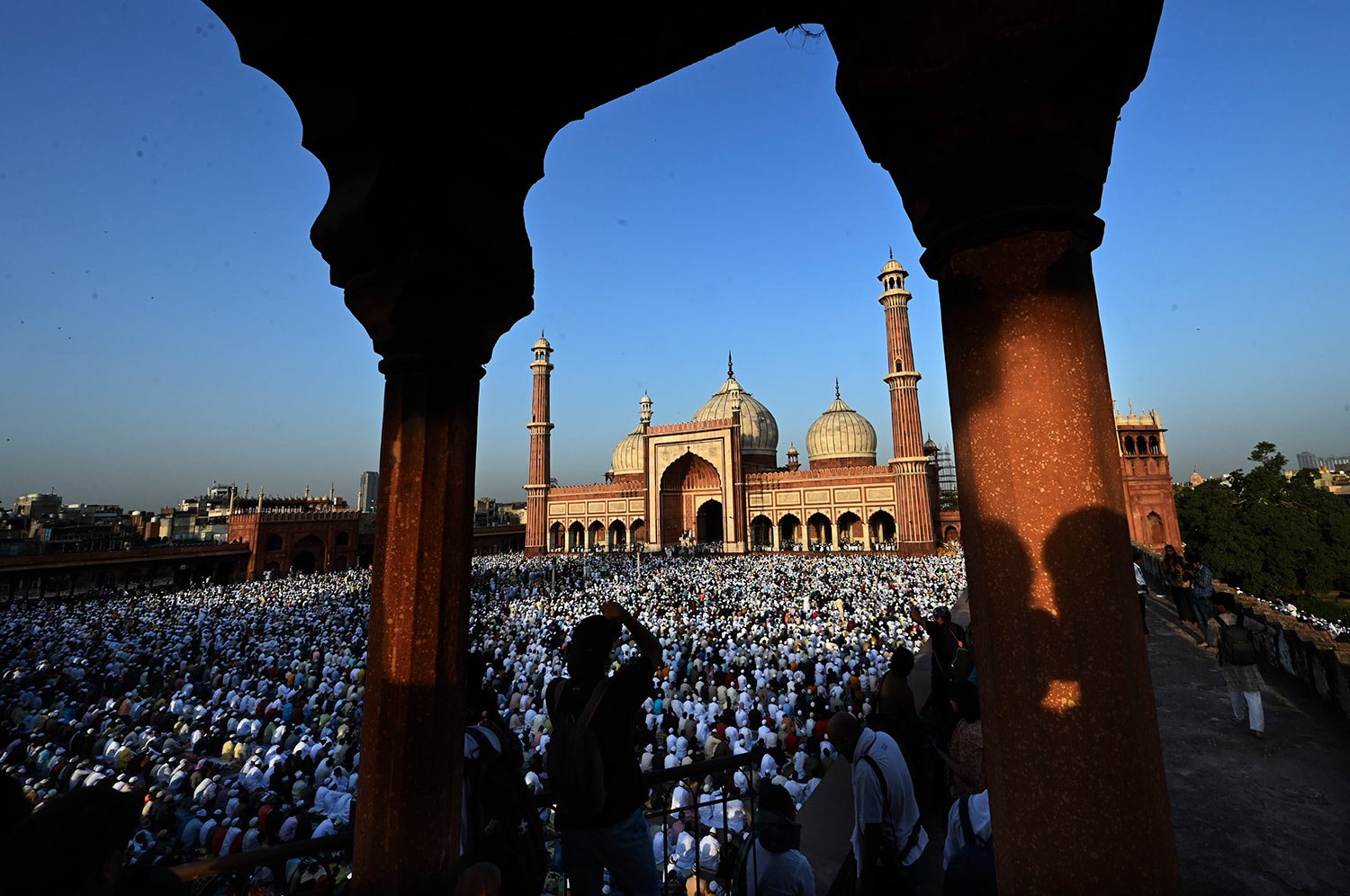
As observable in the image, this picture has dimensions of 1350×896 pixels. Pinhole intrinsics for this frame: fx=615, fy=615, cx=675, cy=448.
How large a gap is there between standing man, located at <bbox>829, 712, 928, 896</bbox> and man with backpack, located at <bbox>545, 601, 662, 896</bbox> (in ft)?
3.10

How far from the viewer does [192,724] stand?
7648 millimetres

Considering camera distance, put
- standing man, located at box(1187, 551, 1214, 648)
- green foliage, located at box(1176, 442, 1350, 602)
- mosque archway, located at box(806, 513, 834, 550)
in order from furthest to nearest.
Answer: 1. mosque archway, located at box(806, 513, 834, 550)
2. green foliage, located at box(1176, 442, 1350, 602)
3. standing man, located at box(1187, 551, 1214, 648)

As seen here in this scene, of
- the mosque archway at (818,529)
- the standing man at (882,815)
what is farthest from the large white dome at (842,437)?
the standing man at (882,815)

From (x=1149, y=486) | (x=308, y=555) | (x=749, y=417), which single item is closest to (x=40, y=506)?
(x=308, y=555)

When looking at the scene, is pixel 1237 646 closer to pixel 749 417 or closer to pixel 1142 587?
pixel 1142 587

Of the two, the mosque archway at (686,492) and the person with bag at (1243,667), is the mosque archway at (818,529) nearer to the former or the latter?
the mosque archway at (686,492)

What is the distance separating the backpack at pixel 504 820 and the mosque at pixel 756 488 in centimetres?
2906

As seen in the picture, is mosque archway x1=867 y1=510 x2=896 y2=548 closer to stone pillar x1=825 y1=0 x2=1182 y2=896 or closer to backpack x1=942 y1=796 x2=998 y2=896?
backpack x1=942 y1=796 x2=998 y2=896

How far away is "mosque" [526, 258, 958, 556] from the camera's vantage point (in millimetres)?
30141

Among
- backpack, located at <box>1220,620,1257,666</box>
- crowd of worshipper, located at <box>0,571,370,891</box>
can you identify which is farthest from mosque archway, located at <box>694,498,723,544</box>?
backpack, located at <box>1220,620,1257,666</box>

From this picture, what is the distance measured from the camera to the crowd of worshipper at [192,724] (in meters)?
4.89

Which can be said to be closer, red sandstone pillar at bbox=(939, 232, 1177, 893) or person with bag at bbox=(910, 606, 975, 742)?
red sandstone pillar at bbox=(939, 232, 1177, 893)

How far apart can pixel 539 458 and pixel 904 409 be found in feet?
71.0

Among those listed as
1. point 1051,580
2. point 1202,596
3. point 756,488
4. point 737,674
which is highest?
point 756,488
